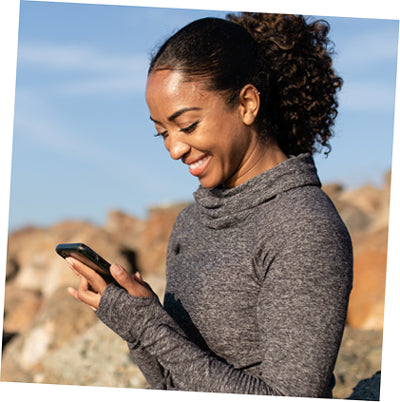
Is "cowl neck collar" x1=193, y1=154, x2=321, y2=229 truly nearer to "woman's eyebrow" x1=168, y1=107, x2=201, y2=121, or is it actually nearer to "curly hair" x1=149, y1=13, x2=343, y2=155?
"curly hair" x1=149, y1=13, x2=343, y2=155

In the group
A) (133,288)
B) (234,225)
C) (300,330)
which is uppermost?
(234,225)

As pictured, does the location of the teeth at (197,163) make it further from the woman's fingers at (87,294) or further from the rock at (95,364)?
the rock at (95,364)

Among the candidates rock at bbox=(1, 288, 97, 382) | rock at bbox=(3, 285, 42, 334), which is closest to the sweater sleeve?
rock at bbox=(1, 288, 97, 382)

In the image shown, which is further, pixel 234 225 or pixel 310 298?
pixel 234 225

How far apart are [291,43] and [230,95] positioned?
51 centimetres

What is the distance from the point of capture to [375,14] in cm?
329

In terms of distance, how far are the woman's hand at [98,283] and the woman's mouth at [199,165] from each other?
494 mm

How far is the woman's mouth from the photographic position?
232 centimetres

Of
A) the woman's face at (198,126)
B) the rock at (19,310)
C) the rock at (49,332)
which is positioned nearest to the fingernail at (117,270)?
the woman's face at (198,126)

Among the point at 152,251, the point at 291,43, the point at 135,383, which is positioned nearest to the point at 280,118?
the point at 291,43

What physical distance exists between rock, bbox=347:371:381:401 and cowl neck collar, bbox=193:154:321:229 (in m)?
1.54

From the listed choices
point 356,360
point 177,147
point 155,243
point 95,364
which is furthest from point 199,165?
point 155,243

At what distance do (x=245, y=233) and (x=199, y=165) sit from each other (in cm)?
34

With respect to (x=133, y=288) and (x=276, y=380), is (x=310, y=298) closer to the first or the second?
(x=276, y=380)
